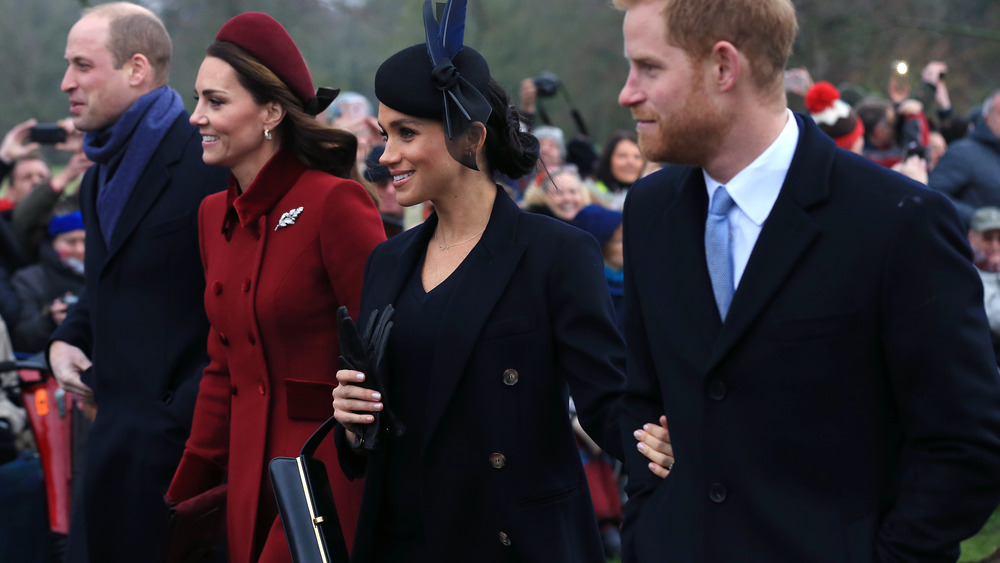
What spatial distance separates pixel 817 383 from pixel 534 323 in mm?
967

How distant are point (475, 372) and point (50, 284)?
16.8 ft

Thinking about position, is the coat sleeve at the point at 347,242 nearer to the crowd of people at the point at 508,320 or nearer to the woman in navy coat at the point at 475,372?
the crowd of people at the point at 508,320

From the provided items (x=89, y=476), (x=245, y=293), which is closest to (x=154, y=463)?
(x=89, y=476)

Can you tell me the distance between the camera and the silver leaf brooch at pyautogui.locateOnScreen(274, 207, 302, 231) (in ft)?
12.0

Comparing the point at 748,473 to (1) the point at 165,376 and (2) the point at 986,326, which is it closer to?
(2) the point at 986,326

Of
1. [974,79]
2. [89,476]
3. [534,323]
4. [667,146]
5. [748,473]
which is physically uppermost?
[667,146]

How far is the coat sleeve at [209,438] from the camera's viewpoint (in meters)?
3.80

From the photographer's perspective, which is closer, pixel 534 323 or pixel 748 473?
pixel 748 473

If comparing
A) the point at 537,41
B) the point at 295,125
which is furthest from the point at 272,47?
the point at 537,41

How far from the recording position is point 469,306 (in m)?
2.97

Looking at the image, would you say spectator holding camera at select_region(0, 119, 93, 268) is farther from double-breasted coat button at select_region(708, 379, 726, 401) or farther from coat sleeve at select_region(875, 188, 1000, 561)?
coat sleeve at select_region(875, 188, 1000, 561)

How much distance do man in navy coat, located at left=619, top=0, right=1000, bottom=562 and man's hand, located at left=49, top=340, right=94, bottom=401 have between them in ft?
9.47

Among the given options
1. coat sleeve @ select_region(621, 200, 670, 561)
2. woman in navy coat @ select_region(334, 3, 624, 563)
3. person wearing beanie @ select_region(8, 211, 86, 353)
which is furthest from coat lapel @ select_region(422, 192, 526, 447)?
person wearing beanie @ select_region(8, 211, 86, 353)

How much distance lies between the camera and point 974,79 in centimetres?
2567
